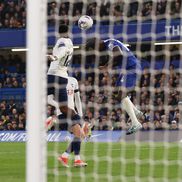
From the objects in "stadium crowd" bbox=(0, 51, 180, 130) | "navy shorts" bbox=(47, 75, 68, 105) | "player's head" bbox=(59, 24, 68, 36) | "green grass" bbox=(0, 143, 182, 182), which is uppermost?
"player's head" bbox=(59, 24, 68, 36)

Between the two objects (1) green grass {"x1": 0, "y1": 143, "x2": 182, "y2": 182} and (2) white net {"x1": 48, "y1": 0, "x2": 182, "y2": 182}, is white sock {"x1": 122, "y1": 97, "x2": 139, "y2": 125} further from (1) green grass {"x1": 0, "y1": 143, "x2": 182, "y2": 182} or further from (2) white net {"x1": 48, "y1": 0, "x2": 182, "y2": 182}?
(1) green grass {"x1": 0, "y1": 143, "x2": 182, "y2": 182}

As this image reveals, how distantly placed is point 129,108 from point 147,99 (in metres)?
2.23

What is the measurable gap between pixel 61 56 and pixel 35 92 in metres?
4.37

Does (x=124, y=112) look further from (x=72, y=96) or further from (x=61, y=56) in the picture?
(x=61, y=56)

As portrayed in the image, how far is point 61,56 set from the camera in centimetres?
891

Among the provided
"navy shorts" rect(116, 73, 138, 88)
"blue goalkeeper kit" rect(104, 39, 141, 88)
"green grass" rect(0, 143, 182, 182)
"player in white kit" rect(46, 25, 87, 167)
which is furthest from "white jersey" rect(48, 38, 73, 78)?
"green grass" rect(0, 143, 182, 182)

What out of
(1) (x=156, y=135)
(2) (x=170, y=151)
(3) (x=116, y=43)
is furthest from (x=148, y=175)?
(1) (x=156, y=135)

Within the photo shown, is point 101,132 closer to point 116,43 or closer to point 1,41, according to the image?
point 116,43

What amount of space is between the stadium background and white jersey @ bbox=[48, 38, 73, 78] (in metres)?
0.53

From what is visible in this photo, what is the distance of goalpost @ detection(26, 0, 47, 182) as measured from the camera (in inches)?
179

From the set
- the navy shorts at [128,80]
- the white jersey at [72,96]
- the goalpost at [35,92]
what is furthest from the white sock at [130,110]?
the goalpost at [35,92]

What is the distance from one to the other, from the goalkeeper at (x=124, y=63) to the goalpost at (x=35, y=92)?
12.8 feet

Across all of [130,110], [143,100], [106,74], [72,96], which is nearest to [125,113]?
[143,100]

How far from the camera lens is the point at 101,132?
1460 cm
